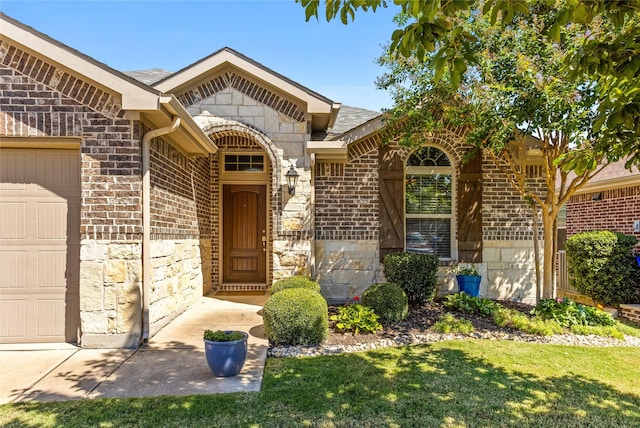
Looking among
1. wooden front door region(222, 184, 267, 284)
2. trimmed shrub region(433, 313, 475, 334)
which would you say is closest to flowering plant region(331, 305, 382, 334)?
trimmed shrub region(433, 313, 475, 334)

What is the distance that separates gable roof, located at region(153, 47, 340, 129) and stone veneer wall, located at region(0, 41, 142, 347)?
2.23 m

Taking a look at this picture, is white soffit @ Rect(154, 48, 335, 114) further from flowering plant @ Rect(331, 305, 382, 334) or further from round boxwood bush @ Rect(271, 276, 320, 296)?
flowering plant @ Rect(331, 305, 382, 334)

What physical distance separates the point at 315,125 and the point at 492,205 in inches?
165

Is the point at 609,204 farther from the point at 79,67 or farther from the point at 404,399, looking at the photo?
the point at 79,67

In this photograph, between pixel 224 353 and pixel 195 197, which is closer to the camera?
pixel 224 353

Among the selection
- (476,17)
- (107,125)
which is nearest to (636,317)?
(476,17)

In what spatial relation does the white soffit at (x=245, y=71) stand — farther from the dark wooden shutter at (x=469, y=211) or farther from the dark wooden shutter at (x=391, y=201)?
the dark wooden shutter at (x=469, y=211)

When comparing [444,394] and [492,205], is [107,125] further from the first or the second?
[492,205]

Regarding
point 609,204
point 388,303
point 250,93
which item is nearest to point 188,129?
point 250,93

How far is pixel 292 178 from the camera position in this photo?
23.6 feet

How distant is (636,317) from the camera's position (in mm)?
6961

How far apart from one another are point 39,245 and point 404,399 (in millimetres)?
4866

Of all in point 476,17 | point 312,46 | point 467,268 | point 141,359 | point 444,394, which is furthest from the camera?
point 467,268

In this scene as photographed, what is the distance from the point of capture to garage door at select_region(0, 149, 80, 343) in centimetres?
492
